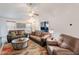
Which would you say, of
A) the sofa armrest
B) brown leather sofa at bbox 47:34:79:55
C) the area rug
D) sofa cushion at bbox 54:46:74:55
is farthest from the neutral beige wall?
the area rug

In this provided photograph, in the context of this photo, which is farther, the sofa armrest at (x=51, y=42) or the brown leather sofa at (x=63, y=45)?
the sofa armrest at (x=51, y=42)

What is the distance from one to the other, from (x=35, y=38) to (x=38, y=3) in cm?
68

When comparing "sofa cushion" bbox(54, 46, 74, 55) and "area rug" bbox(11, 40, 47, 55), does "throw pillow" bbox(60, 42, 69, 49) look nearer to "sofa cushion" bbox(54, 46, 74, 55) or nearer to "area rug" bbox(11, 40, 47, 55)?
"sofa cushion" bbox(54, 46, 74, 55)

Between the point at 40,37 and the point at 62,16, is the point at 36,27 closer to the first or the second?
the point at 40,37

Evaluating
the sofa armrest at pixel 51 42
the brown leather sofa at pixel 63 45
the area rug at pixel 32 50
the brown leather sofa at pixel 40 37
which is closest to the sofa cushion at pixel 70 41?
the brown leather sofa at pixel 63 45

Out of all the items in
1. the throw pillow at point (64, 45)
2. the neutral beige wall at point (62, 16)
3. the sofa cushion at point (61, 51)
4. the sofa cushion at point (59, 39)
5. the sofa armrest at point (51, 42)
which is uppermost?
the neutral beige wall at point (62, 16)

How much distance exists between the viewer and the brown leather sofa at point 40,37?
232 cm

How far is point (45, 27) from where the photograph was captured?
232 cm

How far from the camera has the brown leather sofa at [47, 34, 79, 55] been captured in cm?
223

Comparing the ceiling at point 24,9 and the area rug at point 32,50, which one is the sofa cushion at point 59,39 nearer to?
the area rug at point 32,50

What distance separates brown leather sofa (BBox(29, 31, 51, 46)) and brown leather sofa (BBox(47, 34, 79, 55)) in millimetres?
97

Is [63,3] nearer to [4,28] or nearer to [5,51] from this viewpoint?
[4,28]

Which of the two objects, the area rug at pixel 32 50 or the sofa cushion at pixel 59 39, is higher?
the sofa cushion at pixel 59 39

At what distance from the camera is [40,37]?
2.36 m
